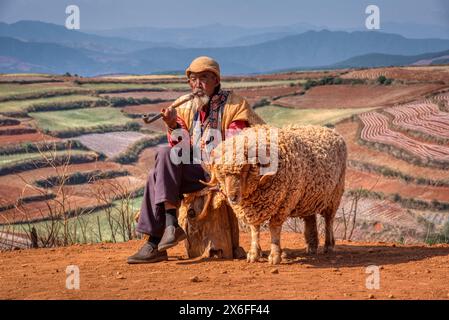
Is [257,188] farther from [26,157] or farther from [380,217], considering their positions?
[26,157]

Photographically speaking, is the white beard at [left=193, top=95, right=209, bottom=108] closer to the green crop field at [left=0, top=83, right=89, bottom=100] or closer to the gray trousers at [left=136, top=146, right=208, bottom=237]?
the gray trousers at [left=136, top=146, right=208, bottom=237]

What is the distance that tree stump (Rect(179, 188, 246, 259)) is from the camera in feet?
27.3

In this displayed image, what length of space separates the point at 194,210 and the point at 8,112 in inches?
1093

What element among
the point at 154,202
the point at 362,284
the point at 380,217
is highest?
the point at 154,202

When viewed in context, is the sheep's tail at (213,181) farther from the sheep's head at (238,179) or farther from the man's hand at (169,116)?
the man's hand at (169,116)

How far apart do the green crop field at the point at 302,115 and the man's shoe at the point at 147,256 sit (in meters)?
20.5

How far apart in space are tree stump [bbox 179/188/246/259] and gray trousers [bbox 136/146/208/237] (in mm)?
286

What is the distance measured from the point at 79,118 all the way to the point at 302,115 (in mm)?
10916

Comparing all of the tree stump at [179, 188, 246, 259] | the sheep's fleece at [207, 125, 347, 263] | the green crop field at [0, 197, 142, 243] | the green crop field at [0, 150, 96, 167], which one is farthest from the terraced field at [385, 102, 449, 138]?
the tree stump at [179, 188, 246, 259]

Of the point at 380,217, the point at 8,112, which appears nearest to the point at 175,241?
the point at 380,217

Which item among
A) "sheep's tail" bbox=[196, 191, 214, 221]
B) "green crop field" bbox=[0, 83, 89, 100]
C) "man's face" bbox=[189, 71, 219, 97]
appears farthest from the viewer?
"green crop field" bbox=[0, 83, 89, 100]

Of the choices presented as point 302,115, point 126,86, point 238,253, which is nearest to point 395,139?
point 302,115

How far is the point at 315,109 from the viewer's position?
33.3 m

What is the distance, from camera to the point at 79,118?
36.3 m
